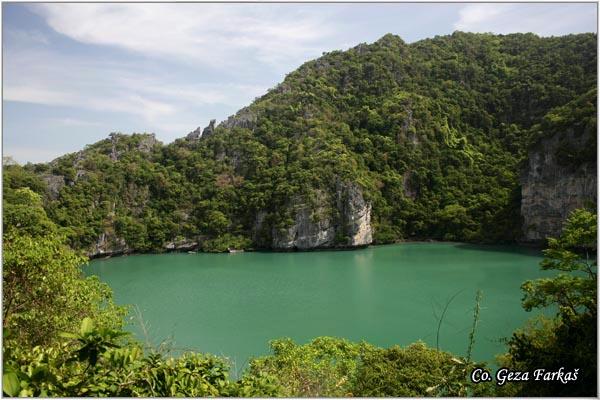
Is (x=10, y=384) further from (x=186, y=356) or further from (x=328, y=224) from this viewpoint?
(x=328, y=224)

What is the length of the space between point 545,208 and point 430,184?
10635 mm

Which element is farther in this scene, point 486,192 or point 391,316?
point 486,192

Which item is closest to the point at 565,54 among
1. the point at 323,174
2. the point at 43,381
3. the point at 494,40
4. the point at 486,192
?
the point at 494,40

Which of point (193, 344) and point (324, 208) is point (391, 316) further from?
point (324, 208)

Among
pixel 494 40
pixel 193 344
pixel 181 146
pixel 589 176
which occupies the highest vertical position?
pixel 494 40

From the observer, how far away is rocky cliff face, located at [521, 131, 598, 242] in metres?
32.0

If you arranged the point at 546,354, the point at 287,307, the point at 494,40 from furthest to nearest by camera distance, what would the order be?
1. the point at 494,40
2. the point at 287,307
3. the point at 546,354

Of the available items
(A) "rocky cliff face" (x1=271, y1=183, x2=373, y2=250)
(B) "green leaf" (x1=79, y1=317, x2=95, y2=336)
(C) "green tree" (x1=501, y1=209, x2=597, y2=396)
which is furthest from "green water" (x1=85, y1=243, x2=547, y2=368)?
(B) "green leaf" (x1=79, y1=317, x2=95, y2=336)

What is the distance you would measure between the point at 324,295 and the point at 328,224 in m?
16.6

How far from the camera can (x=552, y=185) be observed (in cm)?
3372

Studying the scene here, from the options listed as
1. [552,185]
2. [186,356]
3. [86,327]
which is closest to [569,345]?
[186,356]

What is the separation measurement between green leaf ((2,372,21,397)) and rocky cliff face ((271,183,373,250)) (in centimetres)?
3410

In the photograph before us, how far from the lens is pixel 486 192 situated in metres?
40.0

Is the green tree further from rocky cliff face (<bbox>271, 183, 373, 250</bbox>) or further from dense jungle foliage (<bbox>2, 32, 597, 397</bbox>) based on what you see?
rocky cliff face (<bbox>271, 183, 373, 250</bbox>)
